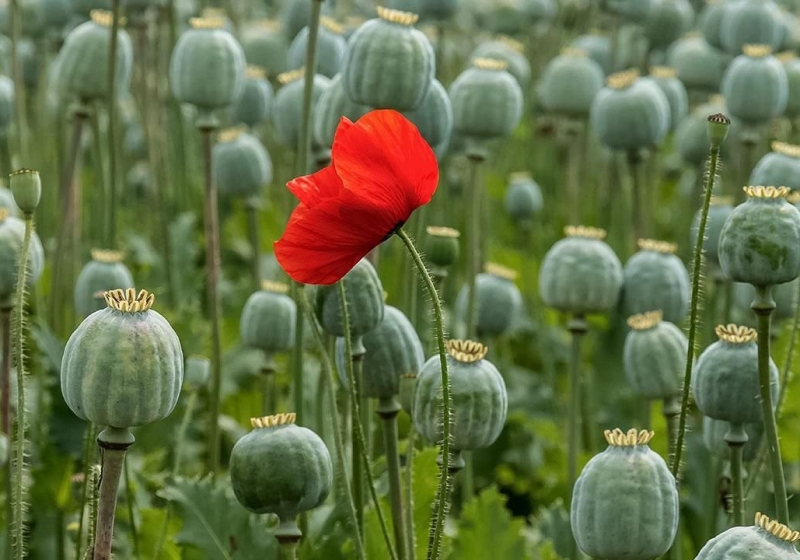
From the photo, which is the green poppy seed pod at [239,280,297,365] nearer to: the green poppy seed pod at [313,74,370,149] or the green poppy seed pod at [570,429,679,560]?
the green poppy seed pod at [313,74,370,149]

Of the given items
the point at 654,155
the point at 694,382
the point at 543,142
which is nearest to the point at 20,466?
the point at 694,382

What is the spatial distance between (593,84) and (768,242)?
1.66 metres

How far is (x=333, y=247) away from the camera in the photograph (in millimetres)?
1007

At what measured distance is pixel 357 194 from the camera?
3.22ft

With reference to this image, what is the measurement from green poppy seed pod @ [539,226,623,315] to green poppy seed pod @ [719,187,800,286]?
549 mm

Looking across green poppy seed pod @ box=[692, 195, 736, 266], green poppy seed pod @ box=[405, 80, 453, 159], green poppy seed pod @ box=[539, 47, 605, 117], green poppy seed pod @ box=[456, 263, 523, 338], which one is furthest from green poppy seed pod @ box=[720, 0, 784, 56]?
green poppy seed pod @ box=[405, 80, 453, 159]

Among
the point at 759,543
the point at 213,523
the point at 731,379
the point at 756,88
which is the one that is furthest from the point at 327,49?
the point at 759,543

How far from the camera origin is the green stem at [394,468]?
52.9 inches

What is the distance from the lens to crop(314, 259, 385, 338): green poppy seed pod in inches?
51.2

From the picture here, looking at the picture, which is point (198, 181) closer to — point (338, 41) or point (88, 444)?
point (338, 41)

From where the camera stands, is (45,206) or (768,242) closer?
(768,242)

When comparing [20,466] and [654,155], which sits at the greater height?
[20,466]

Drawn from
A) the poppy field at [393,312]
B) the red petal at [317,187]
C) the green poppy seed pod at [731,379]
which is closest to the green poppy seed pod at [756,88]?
the poppy field at [393,312]

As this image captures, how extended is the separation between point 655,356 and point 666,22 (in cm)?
179
